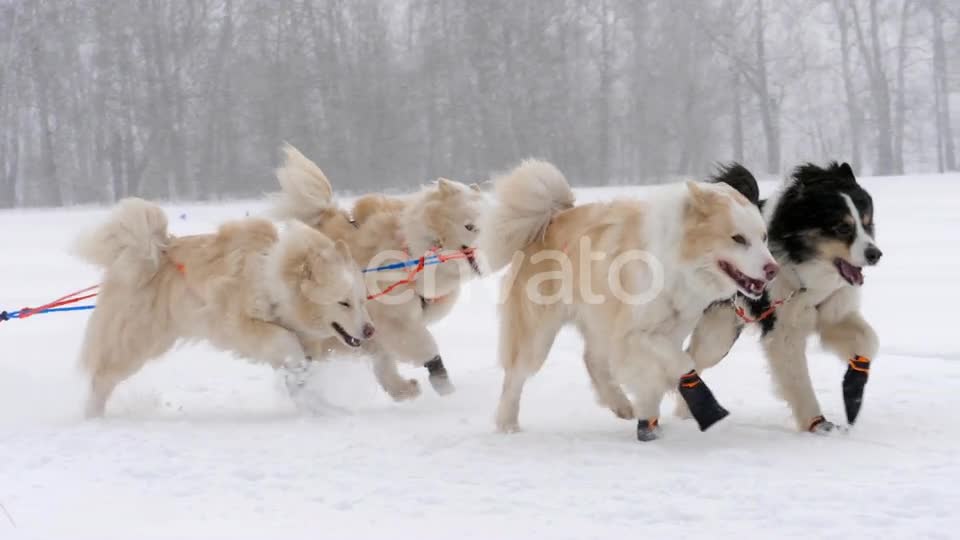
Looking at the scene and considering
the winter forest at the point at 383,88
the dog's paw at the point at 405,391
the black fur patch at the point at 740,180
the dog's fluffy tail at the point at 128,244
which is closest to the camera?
the black fur patch at the point at 740,180

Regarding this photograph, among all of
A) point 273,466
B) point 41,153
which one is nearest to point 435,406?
point 273,466

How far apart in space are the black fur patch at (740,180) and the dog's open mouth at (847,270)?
2.24 feet

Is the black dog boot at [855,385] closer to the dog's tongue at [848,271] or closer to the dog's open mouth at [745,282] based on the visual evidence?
the dog's tongue at [848,271]

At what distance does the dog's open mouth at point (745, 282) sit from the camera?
450 cm

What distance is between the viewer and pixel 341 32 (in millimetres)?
26562

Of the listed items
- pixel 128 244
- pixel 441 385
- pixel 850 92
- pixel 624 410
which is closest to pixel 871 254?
pixel 624 410

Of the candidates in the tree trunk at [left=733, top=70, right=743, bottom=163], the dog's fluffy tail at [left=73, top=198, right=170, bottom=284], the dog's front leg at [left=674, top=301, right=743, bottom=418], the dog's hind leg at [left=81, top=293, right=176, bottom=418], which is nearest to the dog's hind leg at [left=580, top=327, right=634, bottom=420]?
the dog's front leg at [left=674, top=301, right=743, bottom=418]

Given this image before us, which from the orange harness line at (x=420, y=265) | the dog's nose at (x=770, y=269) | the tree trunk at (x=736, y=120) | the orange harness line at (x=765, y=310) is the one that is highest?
the tree trunk at (x=736, y=120)

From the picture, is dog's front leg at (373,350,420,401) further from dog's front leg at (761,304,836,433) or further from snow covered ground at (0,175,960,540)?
dog's front leg at (761,304,836,433)

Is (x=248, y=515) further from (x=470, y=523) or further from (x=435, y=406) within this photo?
(x=435, y=406)

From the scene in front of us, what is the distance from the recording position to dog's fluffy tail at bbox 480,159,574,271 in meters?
5.54

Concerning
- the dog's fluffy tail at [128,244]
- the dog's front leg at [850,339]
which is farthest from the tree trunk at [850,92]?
the dog's fluffy tail at [128,244]

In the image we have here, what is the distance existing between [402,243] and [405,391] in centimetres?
106

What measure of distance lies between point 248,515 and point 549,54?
23.2m
